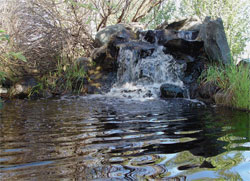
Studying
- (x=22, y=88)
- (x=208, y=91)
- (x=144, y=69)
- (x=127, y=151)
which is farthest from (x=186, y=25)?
(x=127, y=151)

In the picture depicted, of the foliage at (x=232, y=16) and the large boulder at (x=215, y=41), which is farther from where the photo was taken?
the foliage at (x=232, y=16)

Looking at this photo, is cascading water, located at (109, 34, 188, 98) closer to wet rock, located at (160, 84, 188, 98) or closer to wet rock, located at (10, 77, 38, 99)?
wet rock, located at (160, 84, 188, 98)

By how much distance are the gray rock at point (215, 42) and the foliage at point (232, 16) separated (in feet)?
17.9

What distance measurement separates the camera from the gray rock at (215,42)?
8.61m

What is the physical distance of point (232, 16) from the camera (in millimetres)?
13891

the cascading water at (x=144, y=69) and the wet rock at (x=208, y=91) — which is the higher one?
the cascading water at (x=144, y=69)

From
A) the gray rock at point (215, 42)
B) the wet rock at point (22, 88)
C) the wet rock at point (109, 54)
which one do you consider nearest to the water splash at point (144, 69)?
the wet rock at point (109, 54)

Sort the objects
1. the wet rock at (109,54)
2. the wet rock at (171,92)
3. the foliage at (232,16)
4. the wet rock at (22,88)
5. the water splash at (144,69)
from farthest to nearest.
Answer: the foliage at (232,16)
the wet rock at (109,54)
the water splash at (144,69)
the wet rock at (22,88)
the wet rock at (171,92)

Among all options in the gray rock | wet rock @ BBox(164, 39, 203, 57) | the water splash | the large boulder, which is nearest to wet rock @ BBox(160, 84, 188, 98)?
the water splash

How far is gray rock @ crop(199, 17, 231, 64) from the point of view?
861 cm

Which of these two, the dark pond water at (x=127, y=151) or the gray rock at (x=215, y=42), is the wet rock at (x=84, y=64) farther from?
the dark pond water at (x=127, y=151)

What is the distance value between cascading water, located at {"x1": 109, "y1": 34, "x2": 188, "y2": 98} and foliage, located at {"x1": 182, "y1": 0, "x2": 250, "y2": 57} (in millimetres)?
6450

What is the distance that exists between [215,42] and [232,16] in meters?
6.46

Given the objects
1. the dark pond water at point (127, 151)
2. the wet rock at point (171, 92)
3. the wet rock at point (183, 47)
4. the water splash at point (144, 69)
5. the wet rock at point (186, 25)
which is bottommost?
the dark pond water at point (127, 151)
